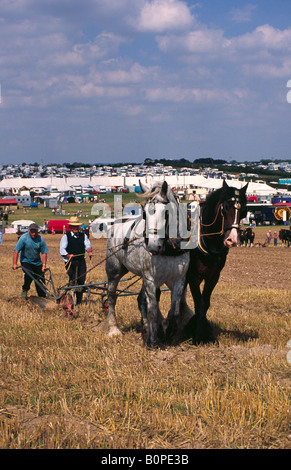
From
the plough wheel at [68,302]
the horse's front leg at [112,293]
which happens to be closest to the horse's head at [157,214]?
the horse's front leg at [112,293]

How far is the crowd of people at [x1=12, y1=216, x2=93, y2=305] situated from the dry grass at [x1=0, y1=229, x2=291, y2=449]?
78.1 inches

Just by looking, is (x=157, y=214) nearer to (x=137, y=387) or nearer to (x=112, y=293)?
(x=137, y=387)

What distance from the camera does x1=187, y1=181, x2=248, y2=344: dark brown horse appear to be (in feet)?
23.7

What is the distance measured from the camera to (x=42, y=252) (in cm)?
1134

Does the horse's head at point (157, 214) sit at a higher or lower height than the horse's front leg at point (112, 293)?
higher

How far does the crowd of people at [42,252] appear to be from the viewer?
1126 centimetres

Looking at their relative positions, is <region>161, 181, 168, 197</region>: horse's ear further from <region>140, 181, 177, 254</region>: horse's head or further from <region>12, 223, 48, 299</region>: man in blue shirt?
<region>12, 223, 48, 299</region>: man in blue shirt

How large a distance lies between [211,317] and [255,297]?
10.5 ft

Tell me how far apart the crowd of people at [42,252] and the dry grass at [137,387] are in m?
1.98

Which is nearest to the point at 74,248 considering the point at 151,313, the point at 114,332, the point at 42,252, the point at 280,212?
the point at 42,252

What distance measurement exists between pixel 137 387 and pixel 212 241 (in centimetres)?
262

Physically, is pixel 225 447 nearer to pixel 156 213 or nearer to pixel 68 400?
pixel 68 400

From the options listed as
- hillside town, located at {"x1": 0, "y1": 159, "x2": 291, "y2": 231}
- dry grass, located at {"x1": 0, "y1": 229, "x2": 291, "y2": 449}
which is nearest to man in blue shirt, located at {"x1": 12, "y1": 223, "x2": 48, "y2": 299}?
dry grass, located at {"x1": 0, "y1": 229, "x2": 291, "y2": 449}

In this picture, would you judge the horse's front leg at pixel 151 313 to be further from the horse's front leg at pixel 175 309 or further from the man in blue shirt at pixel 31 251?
the man in blue shirt at pixel 31 251
